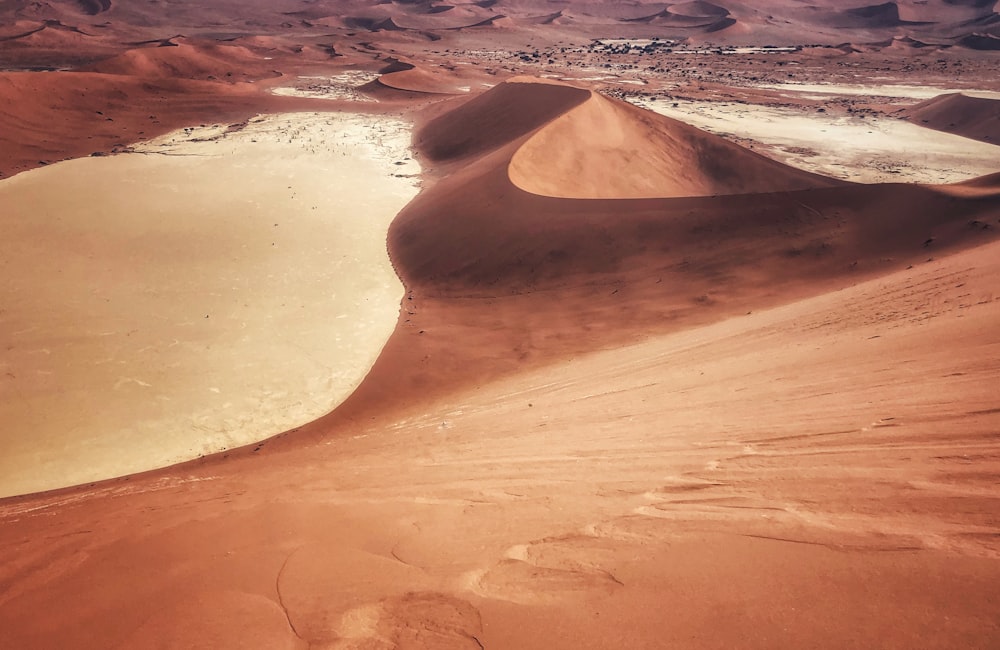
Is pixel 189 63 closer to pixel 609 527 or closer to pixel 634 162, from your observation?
pixel 634 162

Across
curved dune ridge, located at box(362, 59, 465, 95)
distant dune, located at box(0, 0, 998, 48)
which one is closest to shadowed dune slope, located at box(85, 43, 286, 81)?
curved dune ridge, located at box(362, 59, 465, 95)

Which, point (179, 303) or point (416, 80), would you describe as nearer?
point (179, 303)

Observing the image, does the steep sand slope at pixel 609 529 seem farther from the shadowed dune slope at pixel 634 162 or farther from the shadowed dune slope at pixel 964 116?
the shadowed dune slope at pixel 964 116

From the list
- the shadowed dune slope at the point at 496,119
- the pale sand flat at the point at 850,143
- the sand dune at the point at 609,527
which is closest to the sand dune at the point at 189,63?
the shadowed dune slope at the point at 496,119

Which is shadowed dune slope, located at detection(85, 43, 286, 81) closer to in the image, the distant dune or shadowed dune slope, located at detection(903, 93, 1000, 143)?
the distant dune

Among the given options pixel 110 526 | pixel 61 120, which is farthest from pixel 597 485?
pixel 61 120

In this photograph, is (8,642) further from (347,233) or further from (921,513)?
(347,233)

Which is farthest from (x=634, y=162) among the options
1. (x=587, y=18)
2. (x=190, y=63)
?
(x=587, y=18)
